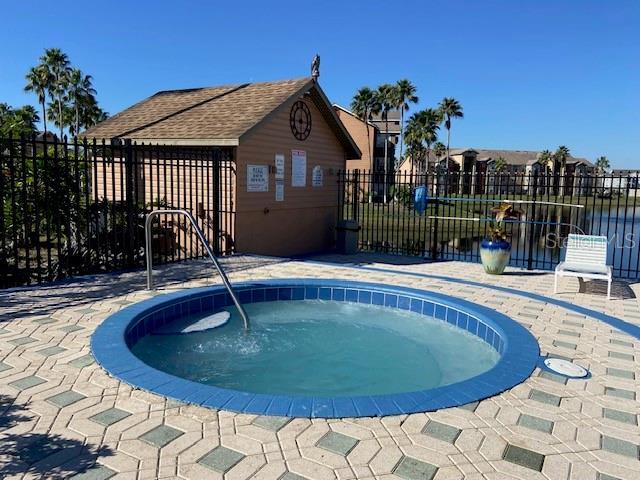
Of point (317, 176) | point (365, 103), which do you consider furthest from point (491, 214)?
point (365, 103)

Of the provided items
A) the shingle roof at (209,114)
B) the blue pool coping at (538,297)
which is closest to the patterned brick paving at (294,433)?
the blue pool coping at (538,297)

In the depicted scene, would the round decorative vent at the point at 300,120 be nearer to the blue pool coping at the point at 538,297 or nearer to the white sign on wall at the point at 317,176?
the white sign on wall at the point at 317,176

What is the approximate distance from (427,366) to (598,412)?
232cm

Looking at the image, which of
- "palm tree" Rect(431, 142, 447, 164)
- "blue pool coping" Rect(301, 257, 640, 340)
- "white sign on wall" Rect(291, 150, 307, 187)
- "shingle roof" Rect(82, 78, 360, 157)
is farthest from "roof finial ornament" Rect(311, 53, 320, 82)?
"palm tree" Rect(431, 142, 447, 164)

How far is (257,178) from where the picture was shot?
11219 mm

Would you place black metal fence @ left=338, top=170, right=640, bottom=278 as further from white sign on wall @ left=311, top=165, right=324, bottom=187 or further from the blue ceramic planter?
white sign on wall @ left=311, top=165, right=324, bottom=187

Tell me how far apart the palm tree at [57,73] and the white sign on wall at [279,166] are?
3876 cm

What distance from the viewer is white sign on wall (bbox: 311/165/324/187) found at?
13.2 meters

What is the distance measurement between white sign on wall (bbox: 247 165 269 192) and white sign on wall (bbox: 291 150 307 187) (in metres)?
1.06

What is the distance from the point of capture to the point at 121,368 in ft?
13.9

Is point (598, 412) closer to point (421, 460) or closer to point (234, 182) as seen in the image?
point (421, 460)

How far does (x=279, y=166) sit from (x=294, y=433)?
9184 millimetres

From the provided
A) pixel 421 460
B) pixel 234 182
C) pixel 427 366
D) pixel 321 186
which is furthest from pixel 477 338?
pixel 321 186

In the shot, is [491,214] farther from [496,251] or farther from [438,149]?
[438,149]
